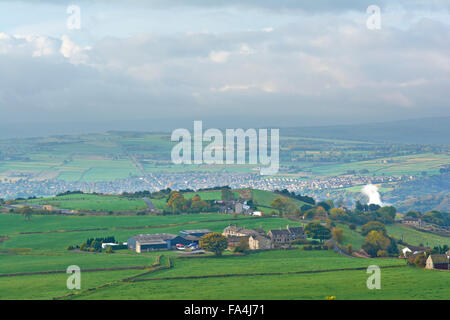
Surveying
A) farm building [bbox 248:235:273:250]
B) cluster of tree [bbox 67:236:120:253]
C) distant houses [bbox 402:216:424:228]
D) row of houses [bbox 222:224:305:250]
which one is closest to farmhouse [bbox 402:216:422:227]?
distant houses [bbox 402:216:424:228]

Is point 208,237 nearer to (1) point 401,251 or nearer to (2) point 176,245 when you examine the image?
(2) point 176,245

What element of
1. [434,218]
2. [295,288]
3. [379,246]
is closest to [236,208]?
[379,246]

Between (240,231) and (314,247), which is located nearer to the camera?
(314,247)

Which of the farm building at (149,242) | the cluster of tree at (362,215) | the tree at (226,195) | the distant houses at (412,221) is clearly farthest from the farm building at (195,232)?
the distant houses at (412,221)

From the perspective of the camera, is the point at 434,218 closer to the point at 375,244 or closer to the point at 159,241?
the point at 375,244

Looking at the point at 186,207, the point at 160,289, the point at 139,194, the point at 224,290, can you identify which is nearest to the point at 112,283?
the point at 160,289

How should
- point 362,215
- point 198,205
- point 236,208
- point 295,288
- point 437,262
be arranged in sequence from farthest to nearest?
point 362,215 < point 236,208 < point 198,205 < point 437,262 < point 295,288
